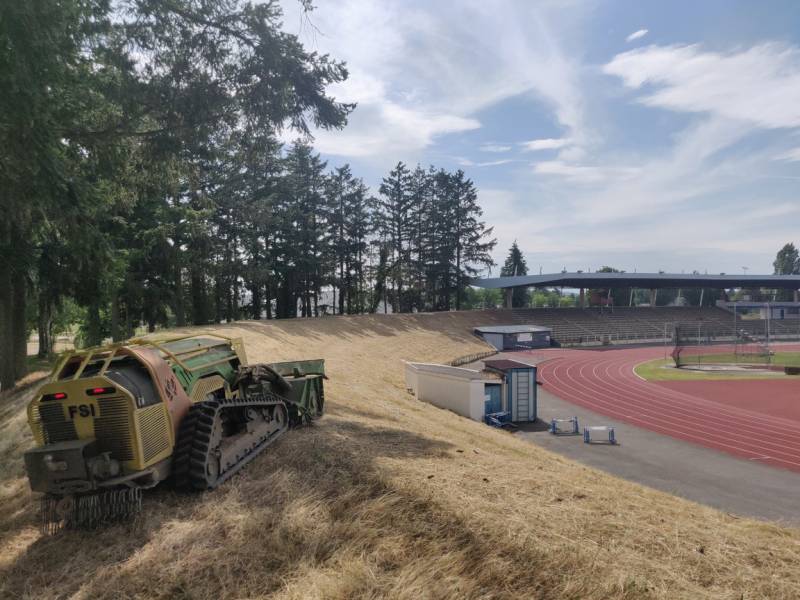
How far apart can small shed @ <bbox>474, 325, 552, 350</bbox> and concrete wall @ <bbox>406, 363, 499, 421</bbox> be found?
2468cm

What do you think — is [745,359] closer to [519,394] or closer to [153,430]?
[519,394]

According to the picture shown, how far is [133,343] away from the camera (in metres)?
6.14

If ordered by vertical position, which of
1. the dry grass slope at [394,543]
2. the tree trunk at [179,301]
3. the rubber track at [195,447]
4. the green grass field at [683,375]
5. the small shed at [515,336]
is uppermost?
the tree trunk at [179,301]

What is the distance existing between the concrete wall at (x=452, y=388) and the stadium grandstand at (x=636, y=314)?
31905 mm

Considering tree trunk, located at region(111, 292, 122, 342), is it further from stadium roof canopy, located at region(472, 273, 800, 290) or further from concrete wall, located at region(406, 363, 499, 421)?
stadium roof canopy, located at region(472, 273, 800, 290)

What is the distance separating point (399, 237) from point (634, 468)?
140ft

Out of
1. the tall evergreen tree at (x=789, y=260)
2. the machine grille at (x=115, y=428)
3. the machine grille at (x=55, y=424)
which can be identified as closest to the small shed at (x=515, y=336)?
the machine grille at (x=115, y=428)

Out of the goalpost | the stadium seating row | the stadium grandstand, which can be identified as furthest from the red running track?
the stadium grandstand

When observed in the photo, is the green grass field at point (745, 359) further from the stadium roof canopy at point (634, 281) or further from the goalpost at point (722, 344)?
the stadium roof canopy at point (634, 281)

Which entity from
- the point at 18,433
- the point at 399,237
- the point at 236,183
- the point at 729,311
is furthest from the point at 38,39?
the point at 729,311

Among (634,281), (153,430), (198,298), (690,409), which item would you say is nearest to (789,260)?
(634,281)

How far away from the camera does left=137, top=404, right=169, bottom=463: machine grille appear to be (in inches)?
200

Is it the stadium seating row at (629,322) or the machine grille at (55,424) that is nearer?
the machine grille at (55,424)

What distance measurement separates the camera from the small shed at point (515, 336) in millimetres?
46344
